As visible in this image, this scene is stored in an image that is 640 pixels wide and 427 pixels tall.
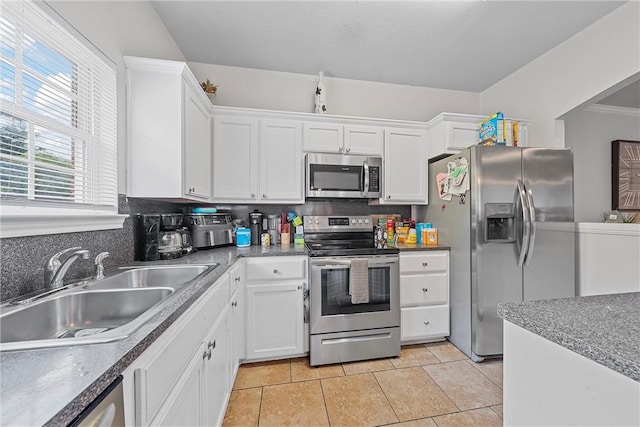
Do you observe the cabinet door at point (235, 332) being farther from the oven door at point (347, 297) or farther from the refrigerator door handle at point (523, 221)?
the refrigerator door handle at point (523, 221)

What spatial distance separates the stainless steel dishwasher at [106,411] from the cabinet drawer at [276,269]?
1.37m

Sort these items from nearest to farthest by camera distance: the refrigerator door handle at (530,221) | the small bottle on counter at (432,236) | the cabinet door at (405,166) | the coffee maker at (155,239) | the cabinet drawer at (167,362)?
the cabinet drawer at (167,362)
the coffee maker at (155,239)
the refrigerator door handle at (530,221)
the small bottle on counter at (432,236)
the cabinet door at (405,166)

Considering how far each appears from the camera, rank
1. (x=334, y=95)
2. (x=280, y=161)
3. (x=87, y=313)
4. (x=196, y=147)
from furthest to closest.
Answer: (x=334, y=95), (x=280, y=161), (x=196, y=147), (x=87, y=313)

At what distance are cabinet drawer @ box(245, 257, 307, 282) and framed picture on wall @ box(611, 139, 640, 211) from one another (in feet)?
12.2

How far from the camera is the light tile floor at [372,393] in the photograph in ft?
4.92

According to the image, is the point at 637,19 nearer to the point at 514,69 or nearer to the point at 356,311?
the point at 514,69

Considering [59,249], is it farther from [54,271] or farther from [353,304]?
[353,304]

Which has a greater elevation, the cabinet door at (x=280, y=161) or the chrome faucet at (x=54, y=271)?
the cabinet door at (x=280, y=161)

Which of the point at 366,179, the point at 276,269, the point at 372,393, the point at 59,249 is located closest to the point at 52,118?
the point at 59,249

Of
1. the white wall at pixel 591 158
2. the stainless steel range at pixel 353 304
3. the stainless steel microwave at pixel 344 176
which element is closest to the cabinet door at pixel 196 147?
the stainless steel microwave at pixel 344 176

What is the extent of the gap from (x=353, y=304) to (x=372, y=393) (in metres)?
0.59

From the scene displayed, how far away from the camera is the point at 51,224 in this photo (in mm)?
1029

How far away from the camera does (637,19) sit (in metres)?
1.75

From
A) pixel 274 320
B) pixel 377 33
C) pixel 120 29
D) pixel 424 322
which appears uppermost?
pixel 377 33
